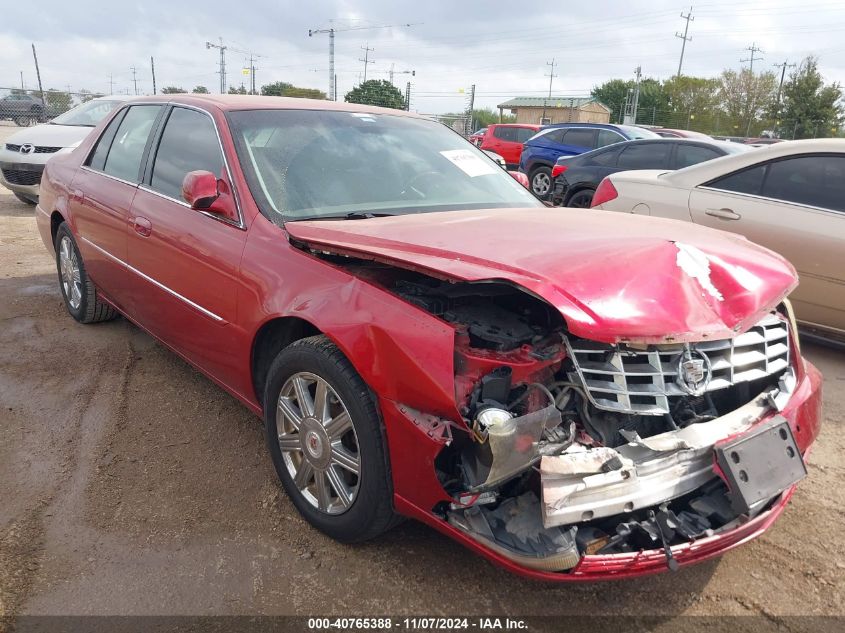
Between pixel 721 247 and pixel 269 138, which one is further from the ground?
pixel 269 138

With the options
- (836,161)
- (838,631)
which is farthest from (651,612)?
(836,161)

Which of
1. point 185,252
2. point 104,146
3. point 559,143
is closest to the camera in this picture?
point 185,252

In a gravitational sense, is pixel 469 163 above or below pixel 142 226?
above

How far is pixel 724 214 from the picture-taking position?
187 inches

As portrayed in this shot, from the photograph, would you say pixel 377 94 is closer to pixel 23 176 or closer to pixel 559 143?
pixel 559 143

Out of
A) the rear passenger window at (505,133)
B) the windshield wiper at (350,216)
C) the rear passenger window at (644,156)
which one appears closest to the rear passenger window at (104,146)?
the windshield wiper at (350,216)

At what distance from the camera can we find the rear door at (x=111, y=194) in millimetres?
3732

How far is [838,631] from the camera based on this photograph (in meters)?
2.04

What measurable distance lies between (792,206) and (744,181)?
46 centimetres

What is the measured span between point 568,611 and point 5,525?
2.15m

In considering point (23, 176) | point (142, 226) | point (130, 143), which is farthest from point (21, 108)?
point (142, 226)

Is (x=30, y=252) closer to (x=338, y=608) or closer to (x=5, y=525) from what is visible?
(x=5, y=525)

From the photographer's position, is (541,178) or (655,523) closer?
(655,523)

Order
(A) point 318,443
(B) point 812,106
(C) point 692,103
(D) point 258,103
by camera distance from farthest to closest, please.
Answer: (C) point 692,103
(B) point 812,106
(D) point 258,103
(A) point 318,443
